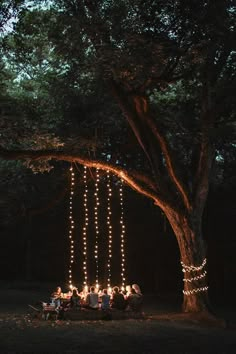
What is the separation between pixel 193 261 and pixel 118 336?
13.3ft

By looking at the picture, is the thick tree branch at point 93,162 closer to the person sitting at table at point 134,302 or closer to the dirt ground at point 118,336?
the person sitting at table at point 134,302

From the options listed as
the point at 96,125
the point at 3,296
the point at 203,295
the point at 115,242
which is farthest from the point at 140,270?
the point at 203,295

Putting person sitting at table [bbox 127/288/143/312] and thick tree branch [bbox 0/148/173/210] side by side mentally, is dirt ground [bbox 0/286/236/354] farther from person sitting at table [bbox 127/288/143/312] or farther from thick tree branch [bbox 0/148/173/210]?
thick tree branch [bbox 0/148/173/210]

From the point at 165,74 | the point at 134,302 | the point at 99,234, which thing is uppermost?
the point at 165,74

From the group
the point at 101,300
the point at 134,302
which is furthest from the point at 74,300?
the point at 134,302

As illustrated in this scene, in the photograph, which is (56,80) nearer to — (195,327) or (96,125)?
(96,125)

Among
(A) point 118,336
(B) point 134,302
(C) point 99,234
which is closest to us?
(A) point 118,336

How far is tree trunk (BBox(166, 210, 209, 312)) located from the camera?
41.8ft

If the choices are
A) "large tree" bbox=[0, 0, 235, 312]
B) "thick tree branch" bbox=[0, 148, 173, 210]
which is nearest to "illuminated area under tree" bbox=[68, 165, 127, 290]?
"large tree" bbox=[0, 0, 235, 312]

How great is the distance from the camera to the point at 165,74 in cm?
1166

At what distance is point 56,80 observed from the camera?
1758 centimetres

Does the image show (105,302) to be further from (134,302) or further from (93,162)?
(93,162)

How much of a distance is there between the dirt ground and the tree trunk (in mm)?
527

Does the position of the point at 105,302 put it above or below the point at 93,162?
below
